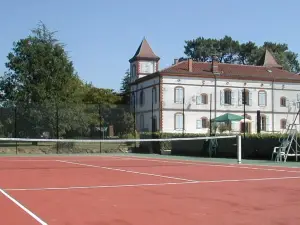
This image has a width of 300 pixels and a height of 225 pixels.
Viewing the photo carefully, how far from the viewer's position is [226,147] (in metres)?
27.8

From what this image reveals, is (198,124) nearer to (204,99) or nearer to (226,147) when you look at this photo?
(204,99)

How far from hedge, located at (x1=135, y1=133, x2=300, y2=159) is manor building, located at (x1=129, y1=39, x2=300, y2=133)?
19651mm

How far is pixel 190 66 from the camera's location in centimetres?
5809

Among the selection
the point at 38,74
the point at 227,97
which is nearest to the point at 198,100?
the point at 227,97

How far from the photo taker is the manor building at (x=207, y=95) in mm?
56156

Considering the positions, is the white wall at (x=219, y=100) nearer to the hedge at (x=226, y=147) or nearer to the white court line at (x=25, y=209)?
the hedge at (x=226, y=147)

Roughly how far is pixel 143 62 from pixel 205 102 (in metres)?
14.9

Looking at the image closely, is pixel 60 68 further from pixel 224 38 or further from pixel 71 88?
pixel 224 38

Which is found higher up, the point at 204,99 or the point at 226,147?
the point at 204,99

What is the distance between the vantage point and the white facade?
5619 centimetres

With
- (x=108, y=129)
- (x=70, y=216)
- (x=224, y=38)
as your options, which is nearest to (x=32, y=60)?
(x=108, y=129)

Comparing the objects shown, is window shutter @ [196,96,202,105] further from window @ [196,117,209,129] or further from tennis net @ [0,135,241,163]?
tennis net @ [0,135,241,163]

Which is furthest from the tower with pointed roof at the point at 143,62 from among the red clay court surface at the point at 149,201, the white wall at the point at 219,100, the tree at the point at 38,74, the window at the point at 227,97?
the red clay court surface at the point at 149,201

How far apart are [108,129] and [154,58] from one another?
35359 millimetres
